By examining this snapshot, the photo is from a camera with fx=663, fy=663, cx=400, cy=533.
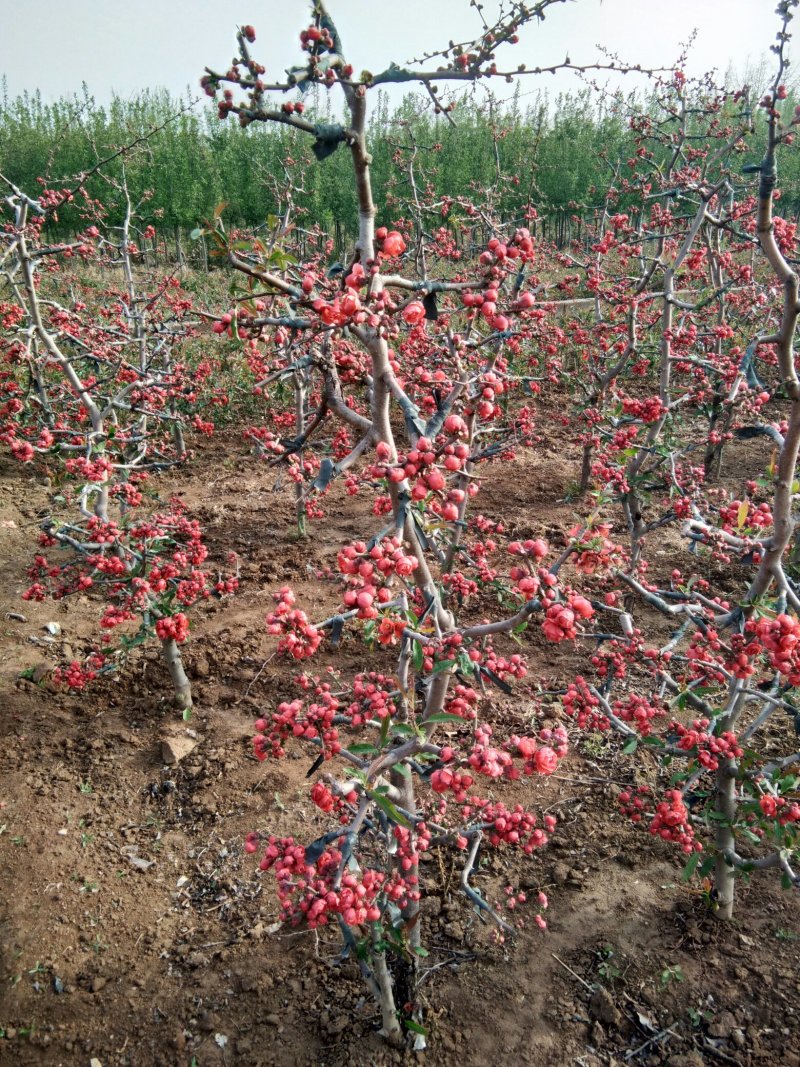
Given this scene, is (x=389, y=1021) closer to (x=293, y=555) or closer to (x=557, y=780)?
(x=557, y=780)

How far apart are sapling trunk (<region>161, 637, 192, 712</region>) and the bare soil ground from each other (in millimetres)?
124

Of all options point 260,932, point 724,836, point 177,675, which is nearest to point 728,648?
point 724,836

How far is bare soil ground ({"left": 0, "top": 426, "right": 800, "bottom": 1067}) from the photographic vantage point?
8.30 ft

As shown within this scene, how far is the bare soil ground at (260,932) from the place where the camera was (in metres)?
2.53

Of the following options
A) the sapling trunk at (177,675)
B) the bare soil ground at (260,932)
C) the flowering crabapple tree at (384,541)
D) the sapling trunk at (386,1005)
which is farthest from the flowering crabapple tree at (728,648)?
the sapling trunk at (177,675)

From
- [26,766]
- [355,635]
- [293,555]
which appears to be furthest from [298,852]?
[293,555]

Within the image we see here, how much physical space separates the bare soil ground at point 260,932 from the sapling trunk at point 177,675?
0.12 m

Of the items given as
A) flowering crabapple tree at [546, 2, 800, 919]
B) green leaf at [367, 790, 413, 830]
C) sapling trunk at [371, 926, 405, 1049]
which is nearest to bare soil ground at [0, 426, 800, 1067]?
sapling trunk at [371, 926, 405, 1049]

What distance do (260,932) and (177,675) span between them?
174 centimetres

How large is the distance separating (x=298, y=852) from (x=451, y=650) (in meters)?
0.74

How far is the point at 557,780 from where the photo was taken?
371 cm

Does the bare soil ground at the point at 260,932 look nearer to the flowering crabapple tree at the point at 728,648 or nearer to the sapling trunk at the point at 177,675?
the sapling trunk at the point at 177,675

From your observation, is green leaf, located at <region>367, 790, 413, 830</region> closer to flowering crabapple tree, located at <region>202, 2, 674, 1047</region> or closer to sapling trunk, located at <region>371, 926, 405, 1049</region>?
flowering crabapple tree, located at <region>202, 2, 674, 1047</region>

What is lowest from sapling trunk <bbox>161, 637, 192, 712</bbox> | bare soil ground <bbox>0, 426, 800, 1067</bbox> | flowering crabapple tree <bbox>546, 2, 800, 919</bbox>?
bare soil ground <bbox>0, 426, 800, 1067</bbox>
